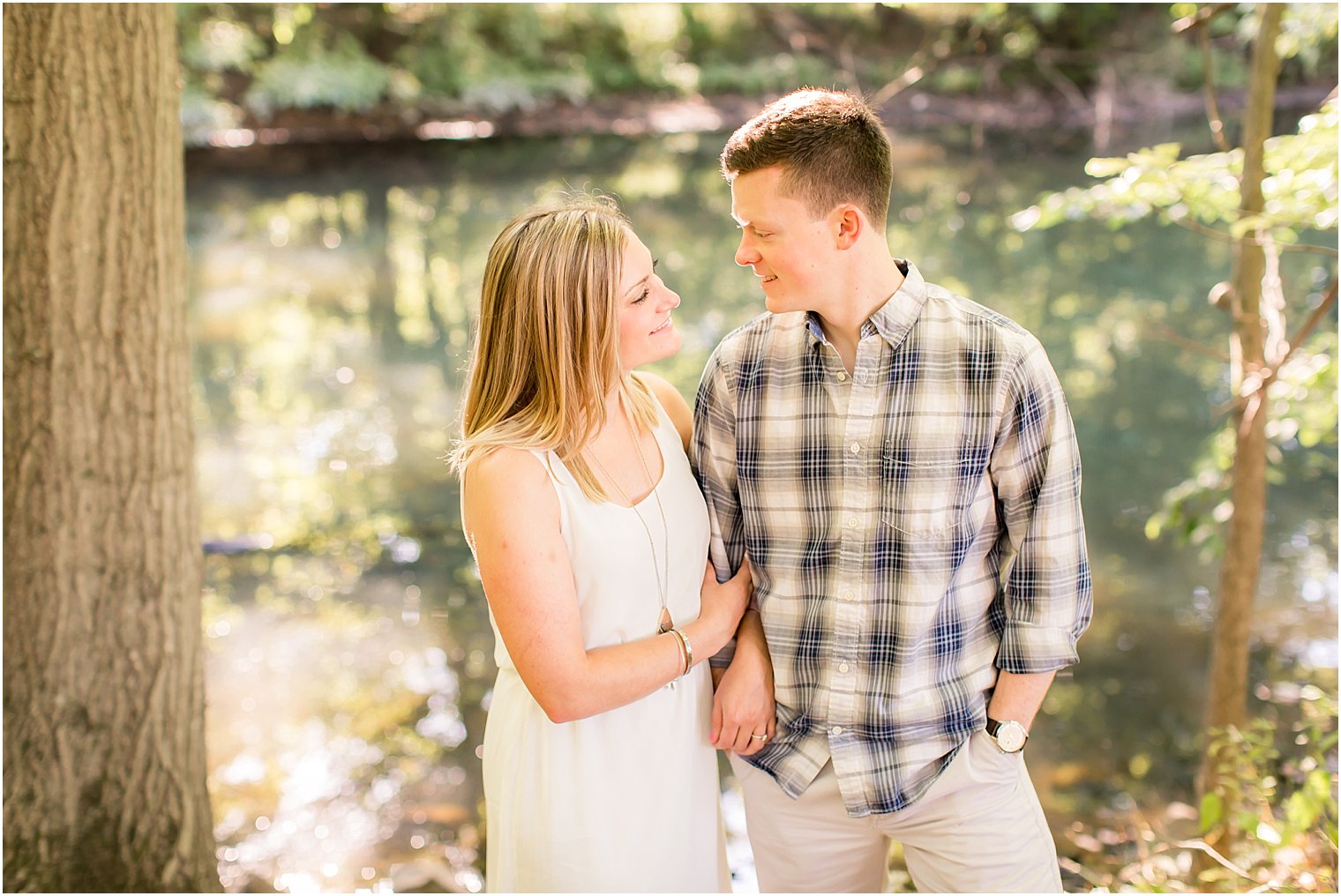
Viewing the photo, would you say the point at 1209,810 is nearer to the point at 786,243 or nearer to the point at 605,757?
the point at 605,757

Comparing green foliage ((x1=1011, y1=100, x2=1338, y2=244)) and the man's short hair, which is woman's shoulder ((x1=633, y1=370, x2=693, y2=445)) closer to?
the man's short hair

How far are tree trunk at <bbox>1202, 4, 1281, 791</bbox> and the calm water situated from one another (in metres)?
0.69

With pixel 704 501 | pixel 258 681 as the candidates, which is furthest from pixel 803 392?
pixel 258 681

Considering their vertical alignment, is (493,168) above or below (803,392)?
above

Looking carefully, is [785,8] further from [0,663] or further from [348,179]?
[0,663]

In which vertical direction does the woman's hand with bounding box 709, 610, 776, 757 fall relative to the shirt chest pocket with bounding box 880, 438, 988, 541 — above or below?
below

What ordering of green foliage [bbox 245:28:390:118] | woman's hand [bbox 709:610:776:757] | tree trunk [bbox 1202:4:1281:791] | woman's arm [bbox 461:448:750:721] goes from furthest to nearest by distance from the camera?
green foliage [bbox 245:28:390:118], tree trunk [bbox 1202:4:1281:791], woman's hand [bbox 709:610:776:757], woman's arm [bbox 461:448:750:721]

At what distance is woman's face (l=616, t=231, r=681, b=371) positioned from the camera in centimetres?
174

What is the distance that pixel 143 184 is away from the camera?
94.3 inches

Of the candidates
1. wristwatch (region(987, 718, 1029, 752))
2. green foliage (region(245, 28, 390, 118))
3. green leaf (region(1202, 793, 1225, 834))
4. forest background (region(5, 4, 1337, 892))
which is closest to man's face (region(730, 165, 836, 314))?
wristwatch (region(987, 718, 1029, 752))

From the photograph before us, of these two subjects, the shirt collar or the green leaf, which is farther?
the green leaf

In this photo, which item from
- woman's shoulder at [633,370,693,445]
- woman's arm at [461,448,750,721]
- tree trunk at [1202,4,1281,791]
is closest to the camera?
woman's arm at [461,448,750,721]

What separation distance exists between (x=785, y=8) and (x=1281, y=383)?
17721mm

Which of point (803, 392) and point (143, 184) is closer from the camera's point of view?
point (803, 392)
